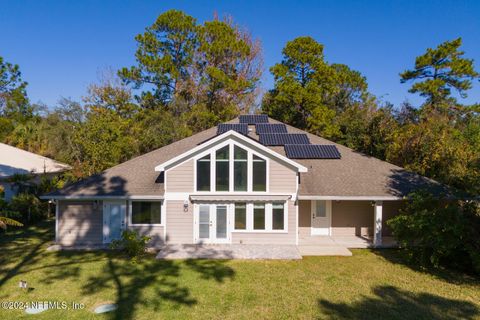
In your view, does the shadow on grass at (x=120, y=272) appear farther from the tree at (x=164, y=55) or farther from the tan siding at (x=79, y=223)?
the tree at (x=164, y=55)

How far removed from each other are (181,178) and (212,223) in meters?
2.65

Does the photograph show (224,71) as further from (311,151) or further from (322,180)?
(322,180)

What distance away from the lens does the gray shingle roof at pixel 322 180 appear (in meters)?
15.8

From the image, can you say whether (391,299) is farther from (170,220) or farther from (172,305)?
(170,220)

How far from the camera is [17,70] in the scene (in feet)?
80.7

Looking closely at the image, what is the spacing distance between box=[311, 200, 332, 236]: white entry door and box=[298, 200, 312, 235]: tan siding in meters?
0.21

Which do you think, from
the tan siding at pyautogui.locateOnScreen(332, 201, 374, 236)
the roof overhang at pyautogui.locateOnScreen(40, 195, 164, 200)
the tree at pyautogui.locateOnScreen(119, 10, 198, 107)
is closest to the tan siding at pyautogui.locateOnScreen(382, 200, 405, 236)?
the tan siding at pyautogui.locateOnScreen(332, 201, 374, 236)

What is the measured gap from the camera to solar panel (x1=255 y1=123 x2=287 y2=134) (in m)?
21.4

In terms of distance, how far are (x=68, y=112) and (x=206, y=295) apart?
149ft

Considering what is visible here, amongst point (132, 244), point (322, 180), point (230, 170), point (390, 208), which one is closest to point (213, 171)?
point (230, 170)

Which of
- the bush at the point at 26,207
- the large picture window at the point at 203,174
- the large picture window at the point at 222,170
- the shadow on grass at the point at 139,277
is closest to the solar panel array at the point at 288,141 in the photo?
the large picture window at the point at 222,170

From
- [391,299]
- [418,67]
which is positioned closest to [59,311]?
[391,299]

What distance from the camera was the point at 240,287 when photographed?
1090 centimetres

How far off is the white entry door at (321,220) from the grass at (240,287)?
334 centimetres
